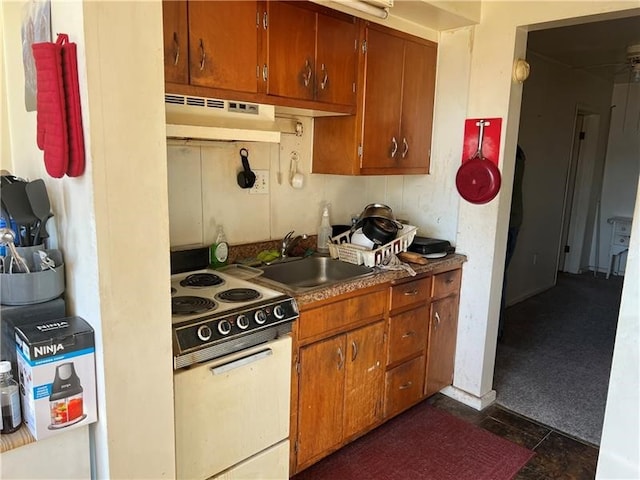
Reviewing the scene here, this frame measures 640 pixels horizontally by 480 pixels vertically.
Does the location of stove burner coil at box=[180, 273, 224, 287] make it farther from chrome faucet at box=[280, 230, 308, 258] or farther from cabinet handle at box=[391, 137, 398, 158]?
cabinet handle at box=[391, 137, 398, 158]

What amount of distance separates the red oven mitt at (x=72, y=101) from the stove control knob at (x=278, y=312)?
0.86 meters

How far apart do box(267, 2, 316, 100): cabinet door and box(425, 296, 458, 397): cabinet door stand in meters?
1.40

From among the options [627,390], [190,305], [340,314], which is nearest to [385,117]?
[340,314]

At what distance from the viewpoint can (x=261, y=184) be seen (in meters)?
2.49

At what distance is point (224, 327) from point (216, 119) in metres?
0.87

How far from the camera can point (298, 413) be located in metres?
2.00

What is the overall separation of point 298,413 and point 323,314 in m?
0.44

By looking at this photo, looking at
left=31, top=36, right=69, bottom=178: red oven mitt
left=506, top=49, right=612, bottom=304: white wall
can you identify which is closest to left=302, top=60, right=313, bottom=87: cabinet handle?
left=31, top=36, right=69, bottom=178: red oven mitt

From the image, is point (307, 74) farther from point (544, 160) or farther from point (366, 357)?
point (544, 160)

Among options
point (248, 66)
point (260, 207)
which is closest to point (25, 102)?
point (248, 66)

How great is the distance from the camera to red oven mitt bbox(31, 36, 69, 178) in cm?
115

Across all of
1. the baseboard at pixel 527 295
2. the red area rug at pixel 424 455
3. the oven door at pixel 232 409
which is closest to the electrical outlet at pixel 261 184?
the oven door at pixel 232 409

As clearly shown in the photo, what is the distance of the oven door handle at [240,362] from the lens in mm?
1615

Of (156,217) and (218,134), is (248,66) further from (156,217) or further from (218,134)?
(156,217)
